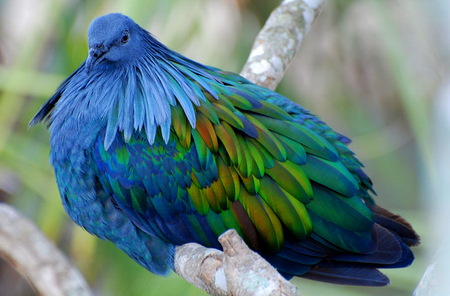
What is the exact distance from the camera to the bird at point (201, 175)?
255cm

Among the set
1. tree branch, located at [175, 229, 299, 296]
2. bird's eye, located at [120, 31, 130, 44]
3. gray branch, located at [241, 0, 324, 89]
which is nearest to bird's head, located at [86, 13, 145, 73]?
bird's eye, located at [120, 31, 130, 44]

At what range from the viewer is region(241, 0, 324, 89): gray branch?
126 inches

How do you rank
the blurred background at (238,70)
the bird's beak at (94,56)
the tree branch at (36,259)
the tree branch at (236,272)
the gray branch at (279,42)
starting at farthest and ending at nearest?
1. the blurred background at (238,70)
2. the tree branch at (36,259)
3. the gray branch at (279,42)
4. the bird's beak at (94,56)
5. the tree branch at (236,272)

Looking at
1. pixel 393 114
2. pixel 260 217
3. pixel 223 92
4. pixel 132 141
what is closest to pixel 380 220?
pixel 260 217

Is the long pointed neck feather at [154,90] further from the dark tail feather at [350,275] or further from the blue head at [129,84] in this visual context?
the dark tail feather at [350,275]

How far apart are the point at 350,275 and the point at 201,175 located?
77cm

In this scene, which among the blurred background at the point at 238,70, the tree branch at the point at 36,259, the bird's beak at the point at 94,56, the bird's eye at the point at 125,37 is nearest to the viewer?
the bird's beak at the point at 94,56

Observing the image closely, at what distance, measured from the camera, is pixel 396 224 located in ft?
9.05

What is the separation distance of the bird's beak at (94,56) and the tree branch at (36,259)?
1.35 meters

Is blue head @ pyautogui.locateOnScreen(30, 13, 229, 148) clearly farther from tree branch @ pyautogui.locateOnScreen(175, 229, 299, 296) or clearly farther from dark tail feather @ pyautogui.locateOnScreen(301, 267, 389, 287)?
dark tail feather @ pyautogui.locateOnScreen(301, 267, 389, 287)

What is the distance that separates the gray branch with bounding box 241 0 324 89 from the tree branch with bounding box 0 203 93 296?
1446 mm

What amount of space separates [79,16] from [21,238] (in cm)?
188

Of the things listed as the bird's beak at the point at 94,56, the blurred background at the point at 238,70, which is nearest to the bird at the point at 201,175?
the bird's beak at the point at 94,56

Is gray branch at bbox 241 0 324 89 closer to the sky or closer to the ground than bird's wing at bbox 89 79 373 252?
closer to the sky
